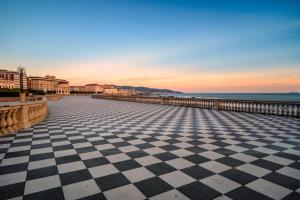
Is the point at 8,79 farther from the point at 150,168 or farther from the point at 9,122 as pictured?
the point at 150,168

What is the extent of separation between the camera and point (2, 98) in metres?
23.4

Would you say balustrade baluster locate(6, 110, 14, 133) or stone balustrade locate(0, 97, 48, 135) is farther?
balustrade baluster locate(6, 110, 14, 133)

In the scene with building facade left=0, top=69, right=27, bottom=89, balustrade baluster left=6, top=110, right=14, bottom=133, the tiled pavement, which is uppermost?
building facade left=0, top=69, right=27, bottom=89

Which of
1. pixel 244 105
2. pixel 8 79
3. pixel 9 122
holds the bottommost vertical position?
pixel 9 122

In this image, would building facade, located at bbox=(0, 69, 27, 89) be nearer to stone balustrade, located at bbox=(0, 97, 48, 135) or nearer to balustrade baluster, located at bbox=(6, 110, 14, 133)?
stone balustrade, located at bbox=(0, 97, 48, 135)

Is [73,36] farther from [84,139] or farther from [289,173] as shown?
[289,173]

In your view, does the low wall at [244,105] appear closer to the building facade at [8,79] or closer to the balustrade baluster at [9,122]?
the balustrade baluster at [9,122]

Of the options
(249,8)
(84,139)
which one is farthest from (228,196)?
(249,8)

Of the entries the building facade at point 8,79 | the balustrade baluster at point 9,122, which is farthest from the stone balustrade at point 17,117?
the building facade at point 8,79

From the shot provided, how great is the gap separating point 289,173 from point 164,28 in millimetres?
13694

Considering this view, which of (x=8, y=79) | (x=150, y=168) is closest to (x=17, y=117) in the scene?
(x=150, y=168)

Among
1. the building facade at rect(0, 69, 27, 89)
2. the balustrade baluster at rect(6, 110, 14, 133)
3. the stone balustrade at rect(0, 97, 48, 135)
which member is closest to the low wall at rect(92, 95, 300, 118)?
the stone balustrade at rect(0, 97, 48, 135)

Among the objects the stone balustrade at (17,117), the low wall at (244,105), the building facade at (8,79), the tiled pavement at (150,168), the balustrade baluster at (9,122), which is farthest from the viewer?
the building facade at (8,79)

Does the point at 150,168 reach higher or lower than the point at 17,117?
lower
